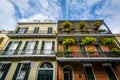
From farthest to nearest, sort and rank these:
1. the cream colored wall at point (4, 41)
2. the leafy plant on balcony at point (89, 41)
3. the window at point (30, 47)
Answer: the cream colored wall at point (4, 41)
the leafy plant on balcony at point (89, 41)
the window at point (30, 47)

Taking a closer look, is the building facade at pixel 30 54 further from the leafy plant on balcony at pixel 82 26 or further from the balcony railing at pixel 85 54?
the leafy plant on balcony at pixel 82 26

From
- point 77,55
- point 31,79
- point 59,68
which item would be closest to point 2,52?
point 31,79

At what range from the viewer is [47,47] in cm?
1620

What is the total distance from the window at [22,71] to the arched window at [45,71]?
4.34 feet

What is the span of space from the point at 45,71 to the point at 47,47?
3.45m

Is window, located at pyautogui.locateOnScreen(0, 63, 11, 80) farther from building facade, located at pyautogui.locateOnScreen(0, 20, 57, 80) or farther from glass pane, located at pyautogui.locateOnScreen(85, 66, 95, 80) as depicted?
glass pane, located at pyautogui.locateOnScreen(85, 66, 95, 80)

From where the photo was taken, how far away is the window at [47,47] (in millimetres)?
15352

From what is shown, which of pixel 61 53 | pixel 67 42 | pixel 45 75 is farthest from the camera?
pixel 67 42

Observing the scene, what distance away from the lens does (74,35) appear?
16.2 metres

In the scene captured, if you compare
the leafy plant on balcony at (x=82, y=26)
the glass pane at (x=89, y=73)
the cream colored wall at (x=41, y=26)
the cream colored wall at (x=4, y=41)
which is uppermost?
the cream colored wall at (x=41, y=26)

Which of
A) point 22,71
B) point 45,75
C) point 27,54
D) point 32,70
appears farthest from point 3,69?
point 45,75

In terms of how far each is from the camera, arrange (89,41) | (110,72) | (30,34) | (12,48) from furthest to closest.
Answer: (30,34), (12,48), (89,41), (110,72)

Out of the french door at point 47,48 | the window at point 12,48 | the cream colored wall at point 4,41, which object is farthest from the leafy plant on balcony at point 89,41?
the cream colored wall at point 4,41

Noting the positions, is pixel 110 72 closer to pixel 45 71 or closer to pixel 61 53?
pixel 61 53
